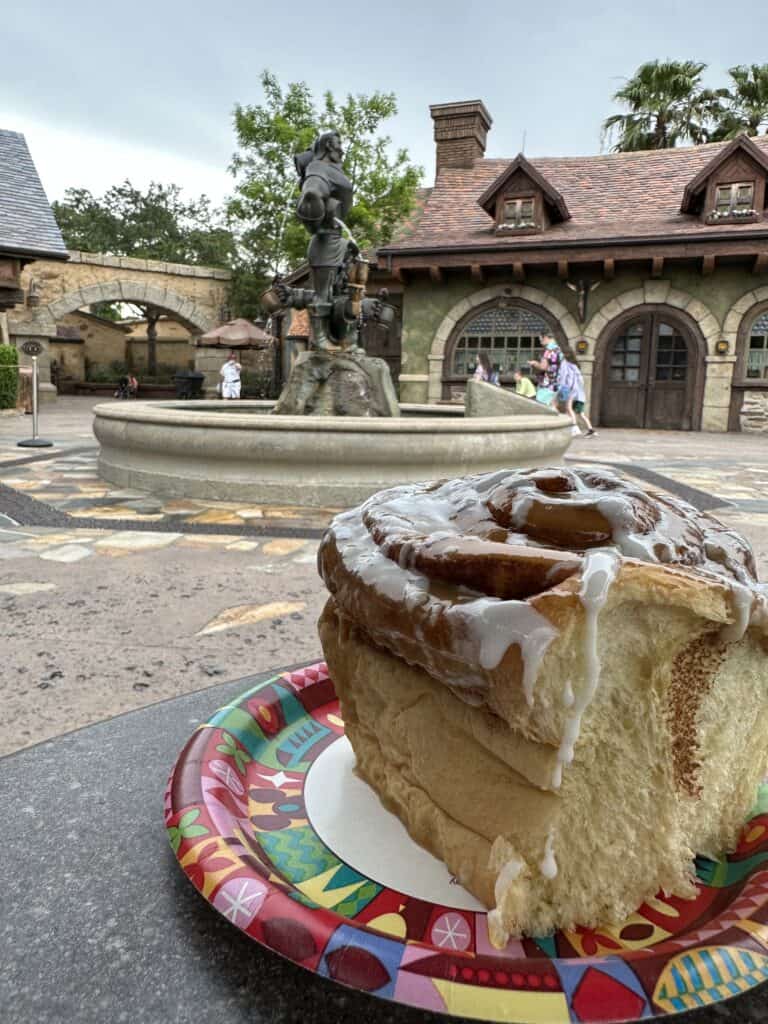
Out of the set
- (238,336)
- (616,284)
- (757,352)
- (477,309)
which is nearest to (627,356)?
(616,284)

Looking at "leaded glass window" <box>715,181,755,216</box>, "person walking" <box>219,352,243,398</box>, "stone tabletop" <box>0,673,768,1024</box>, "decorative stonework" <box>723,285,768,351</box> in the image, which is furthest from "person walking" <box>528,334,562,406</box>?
"stone tabletop" <box>0,673,768,1024</box>

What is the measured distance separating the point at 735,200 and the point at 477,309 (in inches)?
235

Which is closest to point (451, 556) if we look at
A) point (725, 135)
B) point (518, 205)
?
point (518, 205)

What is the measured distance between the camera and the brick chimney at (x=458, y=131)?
20.1 metres

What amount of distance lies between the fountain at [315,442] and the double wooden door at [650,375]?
33.5 ft

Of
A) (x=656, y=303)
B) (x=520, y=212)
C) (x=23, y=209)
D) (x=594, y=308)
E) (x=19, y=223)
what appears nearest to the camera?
(x=19, y=223)

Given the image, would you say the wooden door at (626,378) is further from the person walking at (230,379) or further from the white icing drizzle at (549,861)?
the white icing drizzle at (549,861)

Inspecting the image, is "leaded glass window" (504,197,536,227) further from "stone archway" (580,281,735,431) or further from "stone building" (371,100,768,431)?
"stone archway" (580,281,735,431)

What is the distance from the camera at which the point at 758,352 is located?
15992 mm

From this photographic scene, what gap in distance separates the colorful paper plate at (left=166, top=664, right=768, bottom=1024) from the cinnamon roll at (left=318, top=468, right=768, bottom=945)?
0.04 metres

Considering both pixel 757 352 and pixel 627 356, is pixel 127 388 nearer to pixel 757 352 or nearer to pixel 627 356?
pixel 627 356

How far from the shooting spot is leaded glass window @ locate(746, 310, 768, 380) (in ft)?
52.0

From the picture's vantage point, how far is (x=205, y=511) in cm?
543

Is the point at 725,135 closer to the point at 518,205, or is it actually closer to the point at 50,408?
the point at 518,205
